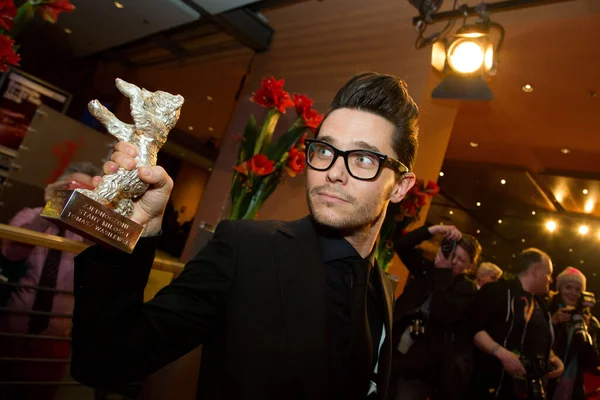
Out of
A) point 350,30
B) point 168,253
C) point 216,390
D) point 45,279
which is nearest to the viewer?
point 216,390

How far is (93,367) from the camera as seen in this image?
29.6 inches

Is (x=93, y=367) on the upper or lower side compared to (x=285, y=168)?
lower

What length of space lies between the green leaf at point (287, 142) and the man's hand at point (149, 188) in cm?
157

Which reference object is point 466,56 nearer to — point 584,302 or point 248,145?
point 248,145

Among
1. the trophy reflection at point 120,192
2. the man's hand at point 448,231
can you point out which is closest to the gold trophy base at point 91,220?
the trophy reflection at point 120,192

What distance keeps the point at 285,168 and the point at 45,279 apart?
1.33m

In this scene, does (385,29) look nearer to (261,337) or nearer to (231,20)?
(231,20)

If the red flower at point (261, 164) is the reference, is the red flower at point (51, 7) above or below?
above

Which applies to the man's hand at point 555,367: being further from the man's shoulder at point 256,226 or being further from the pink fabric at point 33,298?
the pink fabric at point 33,298

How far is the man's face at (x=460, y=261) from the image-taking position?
115 inches

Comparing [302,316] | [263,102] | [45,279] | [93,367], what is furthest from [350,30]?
[93,367]

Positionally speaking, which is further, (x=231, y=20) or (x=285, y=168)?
(x=231, y=20)

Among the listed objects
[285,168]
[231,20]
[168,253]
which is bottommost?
[168,253]

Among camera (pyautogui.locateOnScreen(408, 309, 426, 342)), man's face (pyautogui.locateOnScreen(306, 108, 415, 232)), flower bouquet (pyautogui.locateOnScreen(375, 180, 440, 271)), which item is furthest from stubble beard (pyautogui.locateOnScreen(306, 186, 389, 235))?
camera (pyautogui.locateOnScreen(408, 309, 426, 342))
